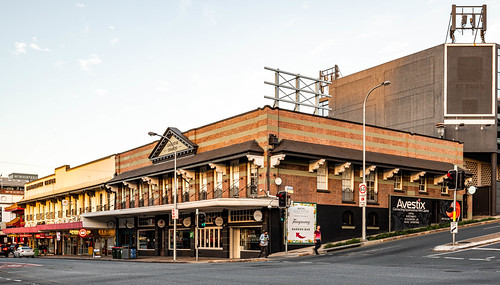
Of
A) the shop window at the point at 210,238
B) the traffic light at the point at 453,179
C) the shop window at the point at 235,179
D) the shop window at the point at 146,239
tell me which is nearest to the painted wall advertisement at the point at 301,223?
the shop window at the point at 235,179

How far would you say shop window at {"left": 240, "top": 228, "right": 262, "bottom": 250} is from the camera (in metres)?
34.7

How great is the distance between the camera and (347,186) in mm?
37781

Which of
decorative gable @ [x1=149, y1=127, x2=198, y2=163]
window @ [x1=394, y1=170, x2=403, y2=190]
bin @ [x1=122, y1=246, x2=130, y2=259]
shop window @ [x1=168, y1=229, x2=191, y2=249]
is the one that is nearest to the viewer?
window @ [x1=394, y1=170, x2=403, y2=190]

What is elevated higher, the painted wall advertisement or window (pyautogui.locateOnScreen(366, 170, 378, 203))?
window (pyautogui.locateOnScreen(366, 170, 378, 203))

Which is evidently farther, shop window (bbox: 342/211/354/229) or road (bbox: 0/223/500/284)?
shop window (bbox: 342/211/354/229)

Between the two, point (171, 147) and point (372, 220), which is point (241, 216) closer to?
point (372, 220)

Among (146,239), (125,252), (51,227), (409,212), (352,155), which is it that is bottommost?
(51,227)

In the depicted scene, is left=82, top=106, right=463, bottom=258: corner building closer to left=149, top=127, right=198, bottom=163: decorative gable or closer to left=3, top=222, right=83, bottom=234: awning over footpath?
left=149, top=127, right=198, bottom=163: decorative gable

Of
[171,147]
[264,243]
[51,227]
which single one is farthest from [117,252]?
[51,227]

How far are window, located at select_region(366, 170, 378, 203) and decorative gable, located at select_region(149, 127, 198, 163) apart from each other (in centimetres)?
1233

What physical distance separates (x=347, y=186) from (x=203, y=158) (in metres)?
9.73

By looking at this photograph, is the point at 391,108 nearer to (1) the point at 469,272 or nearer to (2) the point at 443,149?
(2) the point at 443,149

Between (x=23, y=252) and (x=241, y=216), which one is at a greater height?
(x=241, y=216)

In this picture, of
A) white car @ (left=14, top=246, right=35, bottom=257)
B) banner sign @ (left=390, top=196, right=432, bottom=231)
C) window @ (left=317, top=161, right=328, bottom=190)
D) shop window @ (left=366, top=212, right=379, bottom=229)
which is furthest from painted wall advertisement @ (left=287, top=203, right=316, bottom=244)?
white car @ (left=14, top=246, right=35, bottom=257)
